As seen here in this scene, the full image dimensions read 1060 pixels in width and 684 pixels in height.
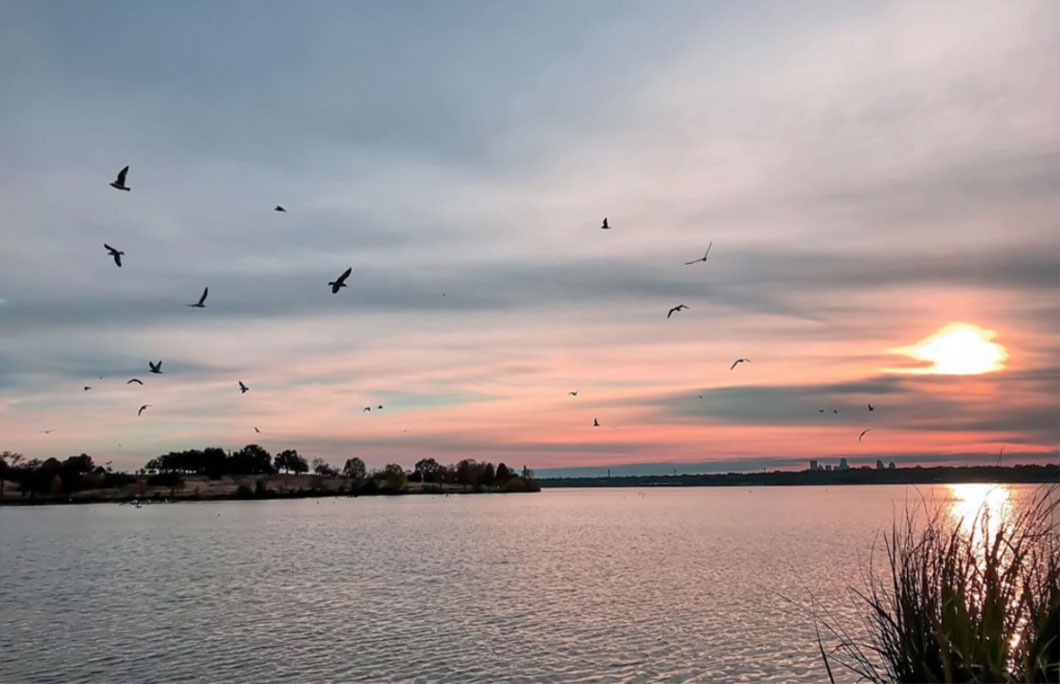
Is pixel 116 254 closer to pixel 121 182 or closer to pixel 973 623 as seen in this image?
pixel 121 182

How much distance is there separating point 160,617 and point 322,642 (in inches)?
429

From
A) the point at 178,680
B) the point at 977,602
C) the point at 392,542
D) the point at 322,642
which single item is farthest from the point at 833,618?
the point at 392,542

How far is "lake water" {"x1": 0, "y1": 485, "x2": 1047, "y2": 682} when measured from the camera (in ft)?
91.2

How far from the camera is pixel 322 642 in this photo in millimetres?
31859

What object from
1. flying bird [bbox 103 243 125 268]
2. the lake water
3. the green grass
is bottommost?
the lake water

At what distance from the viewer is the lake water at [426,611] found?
27797 millimetres

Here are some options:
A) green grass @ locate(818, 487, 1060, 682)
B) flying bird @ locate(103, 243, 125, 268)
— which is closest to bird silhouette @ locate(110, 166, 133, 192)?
flying bird @ locate(103, 243, 125, 268)

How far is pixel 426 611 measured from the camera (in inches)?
1540

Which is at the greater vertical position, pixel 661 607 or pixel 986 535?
pixel 986 535

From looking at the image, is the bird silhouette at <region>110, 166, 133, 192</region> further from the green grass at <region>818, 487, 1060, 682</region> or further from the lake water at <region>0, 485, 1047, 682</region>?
the green grass at <region>818, 487, 1060, 682</region>

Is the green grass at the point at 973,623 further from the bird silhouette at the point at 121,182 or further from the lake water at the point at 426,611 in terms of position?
the bird silhouette at the point at 121,182

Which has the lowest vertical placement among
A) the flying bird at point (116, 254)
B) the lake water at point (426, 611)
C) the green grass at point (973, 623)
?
the lake water at point (426, 611)

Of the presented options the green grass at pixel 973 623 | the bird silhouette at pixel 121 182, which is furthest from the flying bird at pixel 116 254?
the green grass at pixel 973 623

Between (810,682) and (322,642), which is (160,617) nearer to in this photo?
(322,642)
